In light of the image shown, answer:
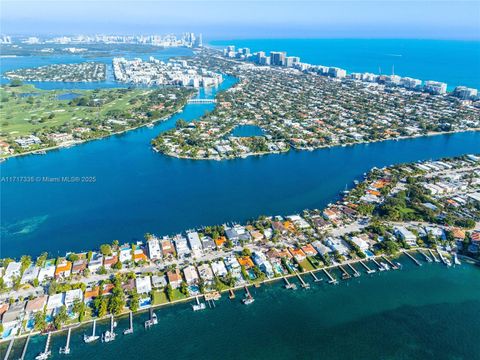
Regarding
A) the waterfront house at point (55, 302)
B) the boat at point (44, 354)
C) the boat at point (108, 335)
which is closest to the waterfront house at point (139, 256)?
the waterfront house at point (55, 302)

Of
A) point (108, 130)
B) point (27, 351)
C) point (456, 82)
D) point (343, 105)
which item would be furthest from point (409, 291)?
point (456, 82)

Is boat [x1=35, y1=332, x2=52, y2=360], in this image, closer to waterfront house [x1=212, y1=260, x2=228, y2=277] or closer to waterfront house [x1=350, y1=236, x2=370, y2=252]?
waterfront house [x1=212, y1=260, x2=228, y2=277]

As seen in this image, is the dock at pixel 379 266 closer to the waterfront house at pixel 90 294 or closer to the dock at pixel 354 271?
the dock at pixel 354 271

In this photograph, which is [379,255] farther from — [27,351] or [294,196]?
[27,351]

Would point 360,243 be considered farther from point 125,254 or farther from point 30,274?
point 30,274

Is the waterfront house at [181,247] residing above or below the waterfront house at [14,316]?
above

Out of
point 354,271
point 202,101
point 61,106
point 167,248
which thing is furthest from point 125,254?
point 202,101
